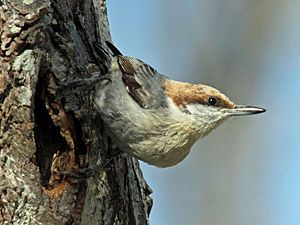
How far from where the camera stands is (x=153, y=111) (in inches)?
125

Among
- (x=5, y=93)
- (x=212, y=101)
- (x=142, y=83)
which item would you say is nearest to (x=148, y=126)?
(x=142, y=83)

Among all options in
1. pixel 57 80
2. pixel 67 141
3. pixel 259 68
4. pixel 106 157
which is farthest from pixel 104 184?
pixel 259 68

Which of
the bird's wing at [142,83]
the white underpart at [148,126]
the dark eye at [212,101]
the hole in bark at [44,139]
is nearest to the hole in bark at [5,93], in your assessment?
the hole in bark at [44,139]

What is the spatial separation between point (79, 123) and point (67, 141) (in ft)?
0.28

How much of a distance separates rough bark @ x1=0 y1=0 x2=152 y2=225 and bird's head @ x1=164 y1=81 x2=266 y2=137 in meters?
0.37

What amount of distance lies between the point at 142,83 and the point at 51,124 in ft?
2.05

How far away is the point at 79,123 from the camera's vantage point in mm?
2789

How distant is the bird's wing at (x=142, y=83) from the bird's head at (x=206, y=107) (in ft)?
0.18

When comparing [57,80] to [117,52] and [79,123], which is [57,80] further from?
[117,52]

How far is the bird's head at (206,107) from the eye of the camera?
3.27 meters

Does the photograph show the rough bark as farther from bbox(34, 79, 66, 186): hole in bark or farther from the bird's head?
the bird's head

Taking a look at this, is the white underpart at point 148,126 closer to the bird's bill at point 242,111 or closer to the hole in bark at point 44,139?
the bird's bill at point 242,111

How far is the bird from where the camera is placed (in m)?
3.09

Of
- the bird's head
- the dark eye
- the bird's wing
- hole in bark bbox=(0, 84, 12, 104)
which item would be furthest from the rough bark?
the dark eye
